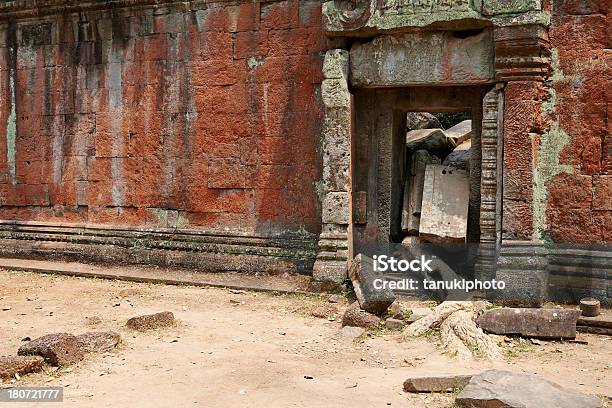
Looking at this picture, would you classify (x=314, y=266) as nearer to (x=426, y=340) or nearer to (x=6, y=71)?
(x=426, y=340)

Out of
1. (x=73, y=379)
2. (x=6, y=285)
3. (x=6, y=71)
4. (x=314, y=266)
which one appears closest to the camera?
(x=73, y=379)

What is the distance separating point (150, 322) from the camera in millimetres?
5938

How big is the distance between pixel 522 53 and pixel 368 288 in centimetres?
294

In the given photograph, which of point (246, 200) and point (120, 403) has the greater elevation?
point (246, 200)

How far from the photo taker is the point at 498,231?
6.91m

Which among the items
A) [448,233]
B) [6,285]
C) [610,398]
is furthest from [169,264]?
[610,398]

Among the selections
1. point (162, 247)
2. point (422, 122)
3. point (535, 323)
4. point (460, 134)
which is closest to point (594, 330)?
point (535, 323)

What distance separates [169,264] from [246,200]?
1.40m

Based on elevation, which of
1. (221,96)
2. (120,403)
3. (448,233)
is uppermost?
(221,96)

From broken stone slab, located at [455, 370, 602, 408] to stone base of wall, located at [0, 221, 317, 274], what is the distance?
13.4 ft

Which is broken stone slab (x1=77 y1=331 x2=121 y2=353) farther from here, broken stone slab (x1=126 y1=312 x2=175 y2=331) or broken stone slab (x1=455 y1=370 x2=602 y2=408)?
broken stone slab (x1=455 y1=370 x2=602 y2=408)

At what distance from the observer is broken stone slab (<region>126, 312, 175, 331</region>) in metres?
5.88

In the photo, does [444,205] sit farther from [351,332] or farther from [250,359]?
[250,359]

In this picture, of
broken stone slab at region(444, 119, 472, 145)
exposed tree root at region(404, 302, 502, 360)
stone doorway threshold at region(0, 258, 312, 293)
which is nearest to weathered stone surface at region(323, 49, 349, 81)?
stone doorway threshold at region(0, 258, 312, 293)
